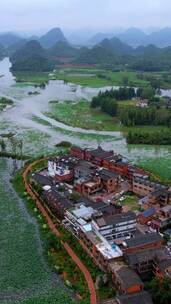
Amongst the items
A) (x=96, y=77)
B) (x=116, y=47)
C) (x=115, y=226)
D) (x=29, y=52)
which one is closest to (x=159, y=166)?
(x=115, y=226)

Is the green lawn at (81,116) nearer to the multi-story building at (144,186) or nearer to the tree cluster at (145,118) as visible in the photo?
the tree cluster at (145,118)

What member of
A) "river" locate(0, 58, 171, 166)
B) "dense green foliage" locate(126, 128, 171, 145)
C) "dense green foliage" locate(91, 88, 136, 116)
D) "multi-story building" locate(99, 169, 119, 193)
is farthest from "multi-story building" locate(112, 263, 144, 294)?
"dense green foliage" locate(91, 88, 136, 116)

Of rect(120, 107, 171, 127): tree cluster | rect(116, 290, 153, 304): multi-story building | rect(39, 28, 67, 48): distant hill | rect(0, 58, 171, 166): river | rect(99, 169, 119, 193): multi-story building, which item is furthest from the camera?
rect(39, 28, 67, 48): distant hill

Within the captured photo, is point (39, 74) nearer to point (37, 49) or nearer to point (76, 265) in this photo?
point (37, 49)

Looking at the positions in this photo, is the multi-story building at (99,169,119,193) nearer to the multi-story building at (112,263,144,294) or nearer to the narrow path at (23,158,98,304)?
the narrow path at (23,158,98,304)

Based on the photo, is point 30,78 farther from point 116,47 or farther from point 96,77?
point 116,47
